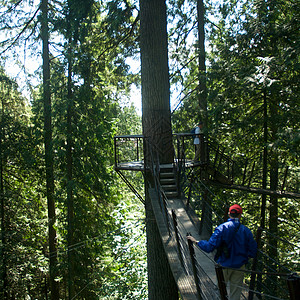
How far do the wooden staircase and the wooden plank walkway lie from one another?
9.5 inches

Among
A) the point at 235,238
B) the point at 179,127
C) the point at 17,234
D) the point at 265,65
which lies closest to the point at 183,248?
the point at 235,238

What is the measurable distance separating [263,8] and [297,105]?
8.64 feet

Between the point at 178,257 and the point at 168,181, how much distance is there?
115 inches

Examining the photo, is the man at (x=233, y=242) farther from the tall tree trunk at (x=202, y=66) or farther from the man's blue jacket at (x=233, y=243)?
the tall tree trunk at (x=202, y=66)

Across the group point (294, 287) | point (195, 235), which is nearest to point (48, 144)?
point (195, 235)

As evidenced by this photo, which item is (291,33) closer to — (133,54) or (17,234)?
(133,54)

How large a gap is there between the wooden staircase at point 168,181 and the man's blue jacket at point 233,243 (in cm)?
393

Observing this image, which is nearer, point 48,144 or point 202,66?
point 202,66

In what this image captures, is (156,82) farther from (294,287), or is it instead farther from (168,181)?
(294,287)

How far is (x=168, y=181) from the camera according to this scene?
7.96 metres

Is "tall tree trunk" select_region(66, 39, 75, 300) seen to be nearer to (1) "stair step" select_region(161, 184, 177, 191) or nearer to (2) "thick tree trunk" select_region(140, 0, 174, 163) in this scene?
(2) "thick tree trunk" select_region(140, 0, 174, 163)

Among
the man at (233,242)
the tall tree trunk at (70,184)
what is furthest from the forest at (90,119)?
the man at (233,242)

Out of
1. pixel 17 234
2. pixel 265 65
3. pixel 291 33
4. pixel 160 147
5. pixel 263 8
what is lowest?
pixel 17 234

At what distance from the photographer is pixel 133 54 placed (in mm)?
12125
